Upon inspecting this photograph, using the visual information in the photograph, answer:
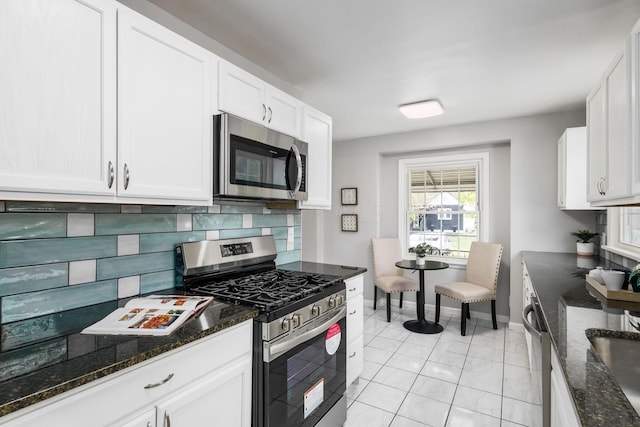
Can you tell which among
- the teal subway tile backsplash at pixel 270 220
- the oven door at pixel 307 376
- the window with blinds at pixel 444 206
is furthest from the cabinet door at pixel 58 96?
the window with blinds at pixel 444 206

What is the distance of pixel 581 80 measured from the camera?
2.76 metres

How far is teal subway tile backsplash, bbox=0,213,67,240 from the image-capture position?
4.12 feet

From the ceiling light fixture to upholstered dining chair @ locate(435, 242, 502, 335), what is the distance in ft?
5.77

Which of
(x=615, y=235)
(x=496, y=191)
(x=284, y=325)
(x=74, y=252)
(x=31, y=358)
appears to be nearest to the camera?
(x=31, y=358)

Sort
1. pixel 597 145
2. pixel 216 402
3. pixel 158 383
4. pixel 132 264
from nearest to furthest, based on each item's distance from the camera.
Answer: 1. pixel 158 383
2. pixel 216 402
3. pixel 132 264
4. pixel 597 145

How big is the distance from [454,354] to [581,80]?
2698mm

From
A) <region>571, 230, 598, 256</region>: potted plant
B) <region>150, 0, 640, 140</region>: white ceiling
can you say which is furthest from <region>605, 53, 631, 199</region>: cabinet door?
<region>571, 230, 598, 256</region>: potted plant

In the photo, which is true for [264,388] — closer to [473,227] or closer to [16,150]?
[16,150]

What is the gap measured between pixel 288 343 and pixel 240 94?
4.58 feet

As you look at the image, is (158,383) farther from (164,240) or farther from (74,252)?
(164,240)

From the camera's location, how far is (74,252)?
144 centimetres

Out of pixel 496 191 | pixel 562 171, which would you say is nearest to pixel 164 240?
pixel 562 171

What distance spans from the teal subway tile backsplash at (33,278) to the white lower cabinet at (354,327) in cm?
158

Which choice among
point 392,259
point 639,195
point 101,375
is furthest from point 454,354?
point 101,375
